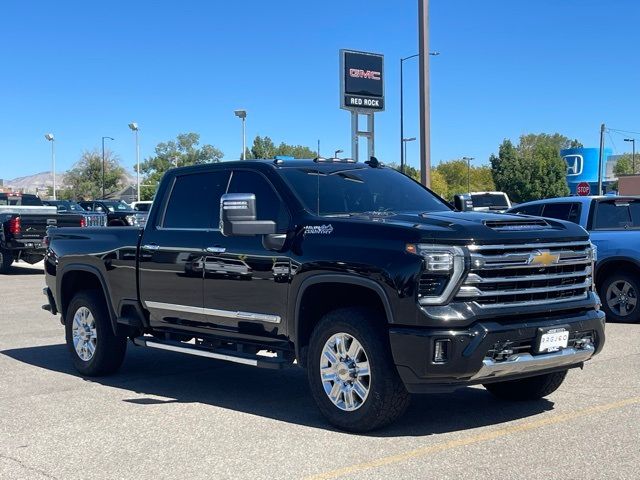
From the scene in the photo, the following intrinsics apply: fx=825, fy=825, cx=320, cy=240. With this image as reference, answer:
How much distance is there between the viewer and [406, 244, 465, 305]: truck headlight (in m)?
5.46

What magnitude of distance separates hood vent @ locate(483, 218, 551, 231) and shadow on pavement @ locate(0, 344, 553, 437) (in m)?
1.51

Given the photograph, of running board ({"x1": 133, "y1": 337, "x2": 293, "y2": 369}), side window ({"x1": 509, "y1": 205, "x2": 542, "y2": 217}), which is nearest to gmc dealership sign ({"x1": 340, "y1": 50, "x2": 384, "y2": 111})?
side window ({"x1": 509, "y1": 205, "x2": 542, "y2": 217})

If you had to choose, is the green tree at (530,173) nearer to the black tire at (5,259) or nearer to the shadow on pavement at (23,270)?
the shadow on pavement at (23,270)

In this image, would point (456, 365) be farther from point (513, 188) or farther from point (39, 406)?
point (513, 188)

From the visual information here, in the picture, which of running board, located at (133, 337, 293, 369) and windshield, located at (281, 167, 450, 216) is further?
windshield, located at (281, 167, 450, 216)

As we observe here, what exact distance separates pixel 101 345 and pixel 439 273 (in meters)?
4.09

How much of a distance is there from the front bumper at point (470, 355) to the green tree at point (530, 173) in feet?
254

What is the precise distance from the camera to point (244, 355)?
681 centimetres

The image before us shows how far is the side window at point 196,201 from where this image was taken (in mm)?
7332

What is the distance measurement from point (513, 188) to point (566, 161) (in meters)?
7.22

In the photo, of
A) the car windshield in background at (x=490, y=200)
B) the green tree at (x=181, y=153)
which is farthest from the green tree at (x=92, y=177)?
the car windshield in background at (x=490, y=200)

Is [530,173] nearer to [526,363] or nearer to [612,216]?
[612,216]

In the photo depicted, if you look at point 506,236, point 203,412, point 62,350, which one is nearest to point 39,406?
point 203,412

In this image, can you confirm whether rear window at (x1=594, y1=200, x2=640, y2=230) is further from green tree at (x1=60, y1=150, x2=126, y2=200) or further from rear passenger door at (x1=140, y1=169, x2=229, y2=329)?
green tree at (x1=60, y1=150, x2=126, y2=200)
